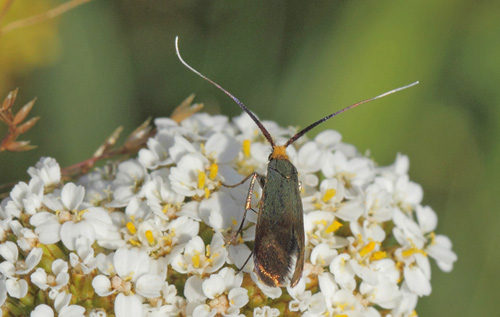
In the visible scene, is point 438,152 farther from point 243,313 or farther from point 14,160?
point 14,160

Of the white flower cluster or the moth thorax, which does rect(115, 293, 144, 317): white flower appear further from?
the moth thorax

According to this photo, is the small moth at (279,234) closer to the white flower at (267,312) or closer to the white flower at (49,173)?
the white flower at (267,312)

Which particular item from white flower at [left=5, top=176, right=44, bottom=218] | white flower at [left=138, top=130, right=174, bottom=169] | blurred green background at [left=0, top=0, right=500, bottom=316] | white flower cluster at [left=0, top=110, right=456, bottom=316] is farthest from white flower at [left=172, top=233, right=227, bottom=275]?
blurred green background at [left=0, top=0, right=500, bottom=316]

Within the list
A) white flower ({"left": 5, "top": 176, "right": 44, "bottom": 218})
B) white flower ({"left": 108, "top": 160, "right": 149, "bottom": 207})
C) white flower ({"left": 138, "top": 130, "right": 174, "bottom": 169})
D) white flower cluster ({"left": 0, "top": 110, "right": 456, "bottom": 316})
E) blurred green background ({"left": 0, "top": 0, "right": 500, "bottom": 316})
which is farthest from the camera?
blurred green background ({"left": 0, "top": 0, "right": 500, "bottom": 316})

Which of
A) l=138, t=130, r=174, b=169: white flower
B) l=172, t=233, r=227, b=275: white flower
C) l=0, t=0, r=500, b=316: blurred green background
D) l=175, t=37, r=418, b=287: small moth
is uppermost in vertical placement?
l=175, t=37, r=418, b=287: small moth

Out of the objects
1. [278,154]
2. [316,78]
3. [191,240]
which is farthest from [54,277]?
[316,78]
